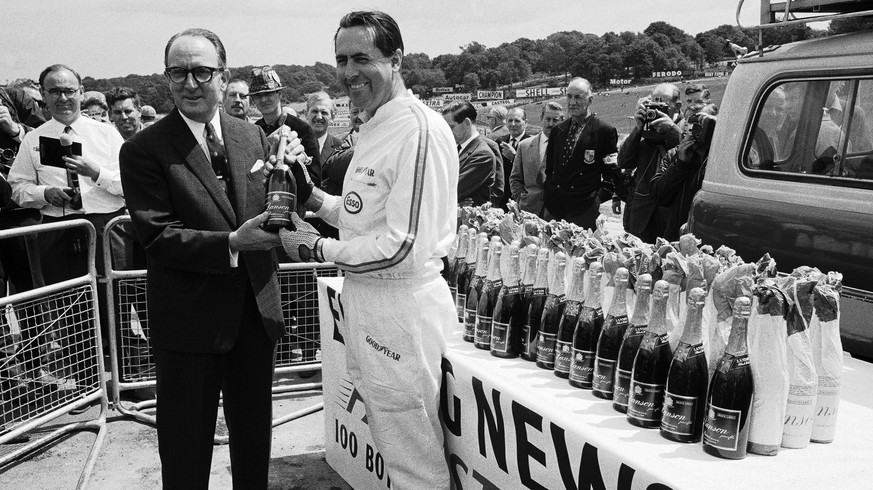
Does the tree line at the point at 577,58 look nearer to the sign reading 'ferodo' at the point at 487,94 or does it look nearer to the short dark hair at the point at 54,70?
the sign reading 'ferodo' at the point at 487,94

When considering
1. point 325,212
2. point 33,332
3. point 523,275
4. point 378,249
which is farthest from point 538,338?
point 33,332

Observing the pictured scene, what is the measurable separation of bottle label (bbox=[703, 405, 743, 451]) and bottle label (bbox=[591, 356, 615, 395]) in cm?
43

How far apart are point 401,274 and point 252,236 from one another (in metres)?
0.58

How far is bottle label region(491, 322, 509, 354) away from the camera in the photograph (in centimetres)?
282

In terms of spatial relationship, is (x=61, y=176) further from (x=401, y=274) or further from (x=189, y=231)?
(x=401, y=274)

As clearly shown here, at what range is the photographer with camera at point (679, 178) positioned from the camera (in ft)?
19.3

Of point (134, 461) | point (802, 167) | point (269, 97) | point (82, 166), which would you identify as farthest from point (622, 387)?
point (269, 97)

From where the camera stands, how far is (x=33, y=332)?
5.19 m

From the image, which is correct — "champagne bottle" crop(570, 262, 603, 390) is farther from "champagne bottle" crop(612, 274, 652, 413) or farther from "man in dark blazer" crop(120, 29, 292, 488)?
"man in dark blazer" crop(120, 29, 292, 488)

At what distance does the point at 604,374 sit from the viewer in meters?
2.37

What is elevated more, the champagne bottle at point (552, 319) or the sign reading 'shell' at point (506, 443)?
the champagne bottle at point (552, 319)

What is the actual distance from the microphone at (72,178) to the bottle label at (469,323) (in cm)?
342

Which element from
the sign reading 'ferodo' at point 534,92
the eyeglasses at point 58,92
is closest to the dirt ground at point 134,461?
the eyeglasses at point 58,92

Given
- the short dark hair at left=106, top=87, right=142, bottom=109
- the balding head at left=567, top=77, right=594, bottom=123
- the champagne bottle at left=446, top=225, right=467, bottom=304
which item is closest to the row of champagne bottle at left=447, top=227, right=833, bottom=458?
the champagne bottle at left=446, top=225, right=467, bottom=304
